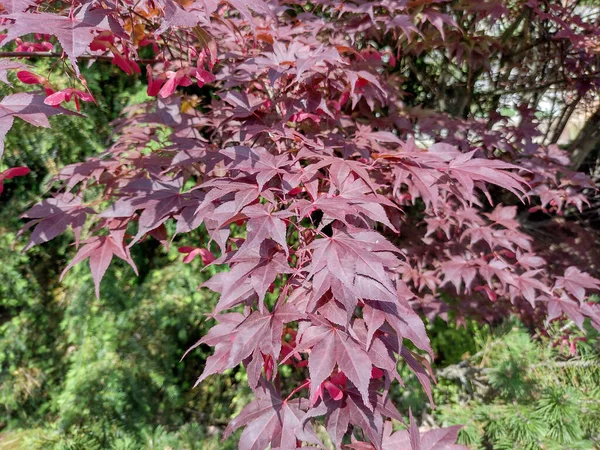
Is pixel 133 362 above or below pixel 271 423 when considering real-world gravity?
below

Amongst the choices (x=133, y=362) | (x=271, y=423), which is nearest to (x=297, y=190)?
(x=271, y=423)

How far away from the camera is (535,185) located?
1.89 meters

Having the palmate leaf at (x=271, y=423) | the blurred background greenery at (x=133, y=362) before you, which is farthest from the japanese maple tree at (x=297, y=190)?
the blurred background greenery at (x=133, y=362)

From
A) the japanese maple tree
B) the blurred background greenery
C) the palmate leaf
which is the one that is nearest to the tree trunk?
the japanese maple tree

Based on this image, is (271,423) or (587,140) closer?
(271,423)

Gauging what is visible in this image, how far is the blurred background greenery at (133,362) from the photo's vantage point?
6.83 ft

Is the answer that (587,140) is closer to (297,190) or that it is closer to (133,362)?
(297,190)

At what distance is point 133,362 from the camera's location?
2.33 metres

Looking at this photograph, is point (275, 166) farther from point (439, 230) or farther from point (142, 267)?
point (142, 267)

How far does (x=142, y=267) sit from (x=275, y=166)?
195 cm

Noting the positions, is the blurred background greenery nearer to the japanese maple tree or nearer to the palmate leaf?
the japanese maple tree

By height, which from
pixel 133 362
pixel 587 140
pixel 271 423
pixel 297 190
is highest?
pixel 587 140

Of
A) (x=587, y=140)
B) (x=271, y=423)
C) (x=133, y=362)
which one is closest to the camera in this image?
(x=271, y=423)

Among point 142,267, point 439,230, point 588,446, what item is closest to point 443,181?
point 439,230
